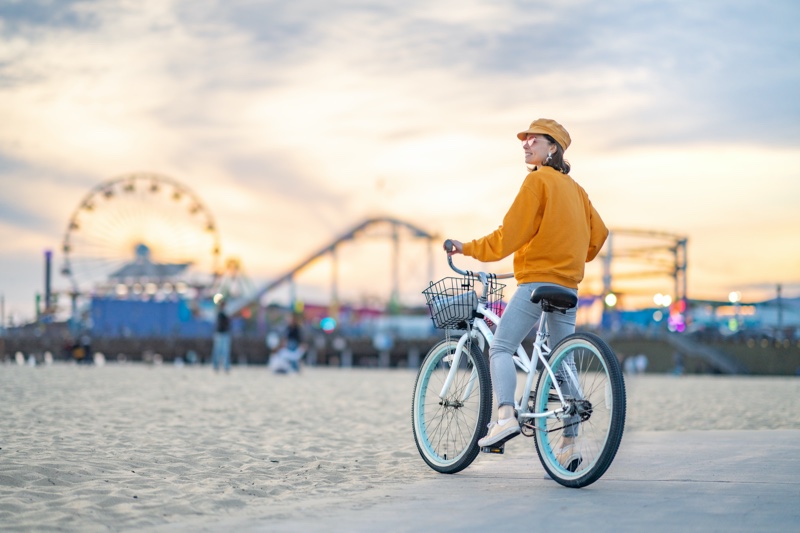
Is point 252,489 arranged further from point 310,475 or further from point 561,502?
point 561,502

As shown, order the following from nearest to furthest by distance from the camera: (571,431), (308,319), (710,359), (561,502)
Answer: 1. (561,502)
2. (571,431)
3. (710,359)
4. (308,319)

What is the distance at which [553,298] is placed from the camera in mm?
5082

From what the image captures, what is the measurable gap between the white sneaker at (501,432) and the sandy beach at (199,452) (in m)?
0.59

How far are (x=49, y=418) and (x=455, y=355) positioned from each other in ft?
16.8

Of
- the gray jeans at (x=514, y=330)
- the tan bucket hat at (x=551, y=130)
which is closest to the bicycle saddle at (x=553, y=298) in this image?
the gray jeans at (x=514, y=330)

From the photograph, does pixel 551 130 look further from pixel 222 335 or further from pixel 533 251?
pixel 222 335

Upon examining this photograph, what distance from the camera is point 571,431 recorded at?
16.6 ft

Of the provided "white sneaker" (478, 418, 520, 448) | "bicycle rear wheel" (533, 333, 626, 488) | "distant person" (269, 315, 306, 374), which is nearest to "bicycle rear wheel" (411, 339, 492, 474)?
"white sneaker" (478, 418, 520, 448)

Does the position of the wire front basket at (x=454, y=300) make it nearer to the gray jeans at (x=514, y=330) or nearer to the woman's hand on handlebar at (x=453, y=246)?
the woman's hand on handlebar at (x=453, y=246)

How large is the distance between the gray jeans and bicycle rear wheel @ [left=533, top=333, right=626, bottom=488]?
0.18m

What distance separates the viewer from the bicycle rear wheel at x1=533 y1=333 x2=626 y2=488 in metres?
4.66

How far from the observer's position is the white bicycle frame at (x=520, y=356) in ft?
16.6

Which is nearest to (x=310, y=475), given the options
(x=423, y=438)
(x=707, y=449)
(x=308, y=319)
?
(x=423, y=438)

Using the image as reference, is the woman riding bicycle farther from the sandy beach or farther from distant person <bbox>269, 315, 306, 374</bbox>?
distant person <bbox>269, 315, 306, 374</bbox>
